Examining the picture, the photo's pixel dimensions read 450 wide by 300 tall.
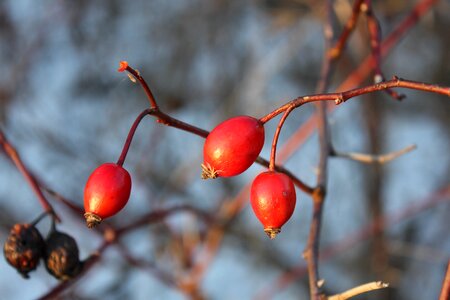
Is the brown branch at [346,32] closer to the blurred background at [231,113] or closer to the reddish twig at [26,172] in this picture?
the reddish twig at [26,172]

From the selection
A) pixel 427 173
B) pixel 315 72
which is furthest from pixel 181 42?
pixel 427 173

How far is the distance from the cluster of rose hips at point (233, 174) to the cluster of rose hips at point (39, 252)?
28 centimetres

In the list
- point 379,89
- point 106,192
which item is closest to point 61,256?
point 106,192

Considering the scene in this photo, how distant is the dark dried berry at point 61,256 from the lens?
1145 millimetres

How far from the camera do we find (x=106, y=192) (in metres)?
0.88

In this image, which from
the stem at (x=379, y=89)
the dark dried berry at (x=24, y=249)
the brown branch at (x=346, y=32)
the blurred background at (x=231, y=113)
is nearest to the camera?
the stem at (x=379, y=89)

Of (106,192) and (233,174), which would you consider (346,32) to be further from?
(106,192)

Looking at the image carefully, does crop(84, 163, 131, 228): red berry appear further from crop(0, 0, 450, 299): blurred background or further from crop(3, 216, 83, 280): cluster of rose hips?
crop(0, 0, 450, 299): blurred background

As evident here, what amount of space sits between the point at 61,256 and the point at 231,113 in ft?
10.1

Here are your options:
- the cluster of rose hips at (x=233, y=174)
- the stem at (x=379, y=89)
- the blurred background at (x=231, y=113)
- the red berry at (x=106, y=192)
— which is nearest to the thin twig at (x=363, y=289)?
the cluster of rose hips at (x=233, y=174)

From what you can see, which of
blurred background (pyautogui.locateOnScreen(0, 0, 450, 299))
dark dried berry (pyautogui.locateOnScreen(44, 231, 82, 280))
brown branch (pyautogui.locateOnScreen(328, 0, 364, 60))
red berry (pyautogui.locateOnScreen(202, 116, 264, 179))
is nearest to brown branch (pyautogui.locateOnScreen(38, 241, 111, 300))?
dark dried berry (pyautogui.locateOnScreen(44, 231, 82, 280))

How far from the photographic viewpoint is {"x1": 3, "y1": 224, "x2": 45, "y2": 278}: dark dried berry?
1.14m

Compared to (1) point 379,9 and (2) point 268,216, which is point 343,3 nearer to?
(1) point 379,9

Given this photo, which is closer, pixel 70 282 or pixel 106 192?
pixel 106 192
